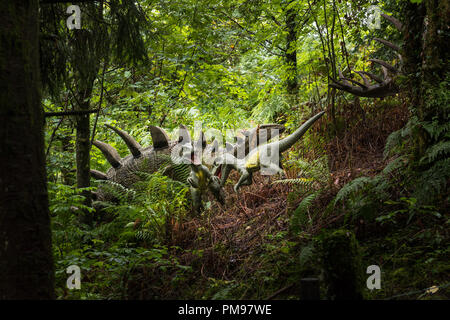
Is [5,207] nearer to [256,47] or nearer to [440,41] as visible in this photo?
[440,41]

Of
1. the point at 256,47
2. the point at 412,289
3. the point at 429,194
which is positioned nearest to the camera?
the point at 412,289

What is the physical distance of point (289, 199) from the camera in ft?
16.2

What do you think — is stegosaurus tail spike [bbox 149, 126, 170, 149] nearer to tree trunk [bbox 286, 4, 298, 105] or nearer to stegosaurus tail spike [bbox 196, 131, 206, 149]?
stegosaurus tail spike [bbox 196, 131, 206, 149]

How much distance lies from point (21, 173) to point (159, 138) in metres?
4.94

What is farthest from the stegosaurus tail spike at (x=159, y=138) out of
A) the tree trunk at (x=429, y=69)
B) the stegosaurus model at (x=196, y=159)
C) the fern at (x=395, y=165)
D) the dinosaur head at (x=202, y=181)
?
the tree trunk at (x=429, y=69)

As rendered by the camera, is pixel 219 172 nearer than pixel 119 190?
Yes

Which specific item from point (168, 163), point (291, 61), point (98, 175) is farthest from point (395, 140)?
point (98, 175)

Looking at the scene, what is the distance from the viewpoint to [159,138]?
7145 millimetres

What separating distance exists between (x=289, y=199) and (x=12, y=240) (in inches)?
139

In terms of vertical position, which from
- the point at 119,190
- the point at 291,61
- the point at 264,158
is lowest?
the point at 119,190

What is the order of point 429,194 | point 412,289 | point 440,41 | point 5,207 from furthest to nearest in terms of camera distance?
point 440,41 < point 429,194 < point 412,289 < point 5,207

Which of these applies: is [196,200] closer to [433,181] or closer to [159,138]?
[159,138]

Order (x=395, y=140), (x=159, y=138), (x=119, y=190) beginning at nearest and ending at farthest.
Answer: (x=395, y=140)
(x=119, y=190)
(x=159, y=138)
